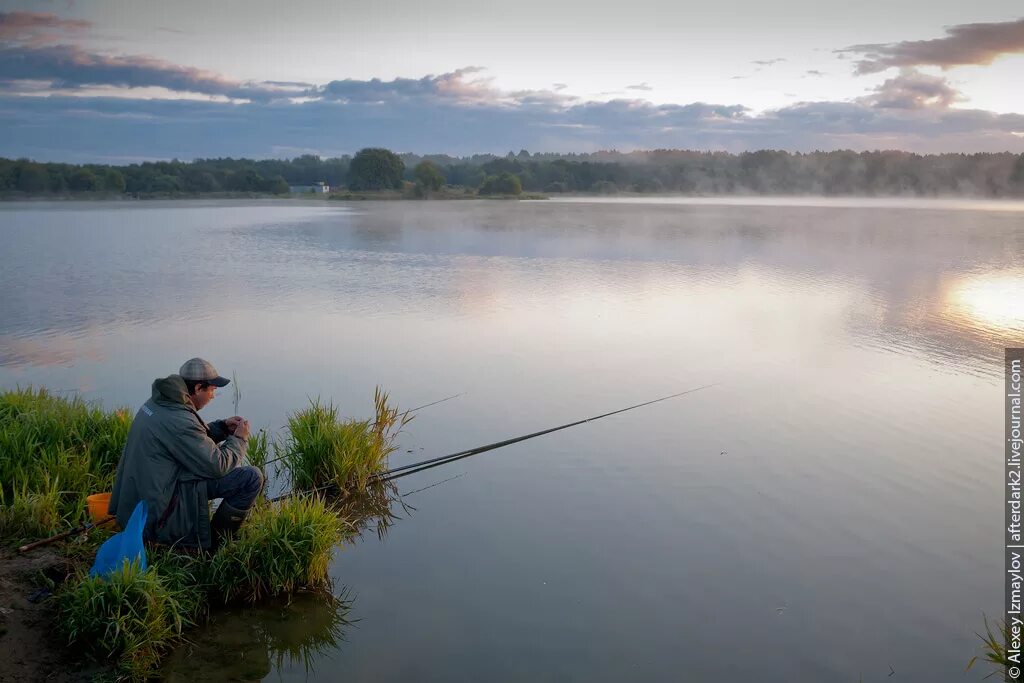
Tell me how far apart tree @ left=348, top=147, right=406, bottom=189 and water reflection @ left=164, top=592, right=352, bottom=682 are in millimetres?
75766

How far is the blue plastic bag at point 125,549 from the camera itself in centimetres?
393

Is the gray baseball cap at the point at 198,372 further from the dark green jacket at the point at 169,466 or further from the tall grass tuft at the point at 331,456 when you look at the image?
the tall grass tuft at the point at 331,456

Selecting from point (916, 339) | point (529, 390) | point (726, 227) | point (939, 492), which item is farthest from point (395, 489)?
point (726, 227)

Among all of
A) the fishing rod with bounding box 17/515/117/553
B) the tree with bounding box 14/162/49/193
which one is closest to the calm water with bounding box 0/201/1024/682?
the fishing rod with bounding box 17/515/117/553

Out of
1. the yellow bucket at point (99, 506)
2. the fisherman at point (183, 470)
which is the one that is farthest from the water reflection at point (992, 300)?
the yellow bucket at point (99, 506)

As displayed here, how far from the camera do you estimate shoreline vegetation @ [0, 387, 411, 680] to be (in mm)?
3812

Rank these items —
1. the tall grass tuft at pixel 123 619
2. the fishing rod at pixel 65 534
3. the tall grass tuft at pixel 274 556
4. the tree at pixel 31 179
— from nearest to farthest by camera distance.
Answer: the tall grass tuft at pixel 123 619
the fishing rod at pixel 65 534
the tall grass tuft at pixel 274 556
the tree at pixel 31 179

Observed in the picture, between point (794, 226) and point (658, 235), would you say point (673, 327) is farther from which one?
point (794, 226)

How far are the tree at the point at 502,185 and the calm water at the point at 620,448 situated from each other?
6341cm

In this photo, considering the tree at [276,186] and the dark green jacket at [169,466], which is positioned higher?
the tree at [276,186]

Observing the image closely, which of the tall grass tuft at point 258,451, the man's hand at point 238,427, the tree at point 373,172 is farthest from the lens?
the tree at point 373,172

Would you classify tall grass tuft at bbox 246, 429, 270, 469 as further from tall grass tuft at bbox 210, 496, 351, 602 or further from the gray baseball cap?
the gray baseball cap

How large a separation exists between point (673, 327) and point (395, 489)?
278 inches

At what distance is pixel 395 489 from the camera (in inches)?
248
